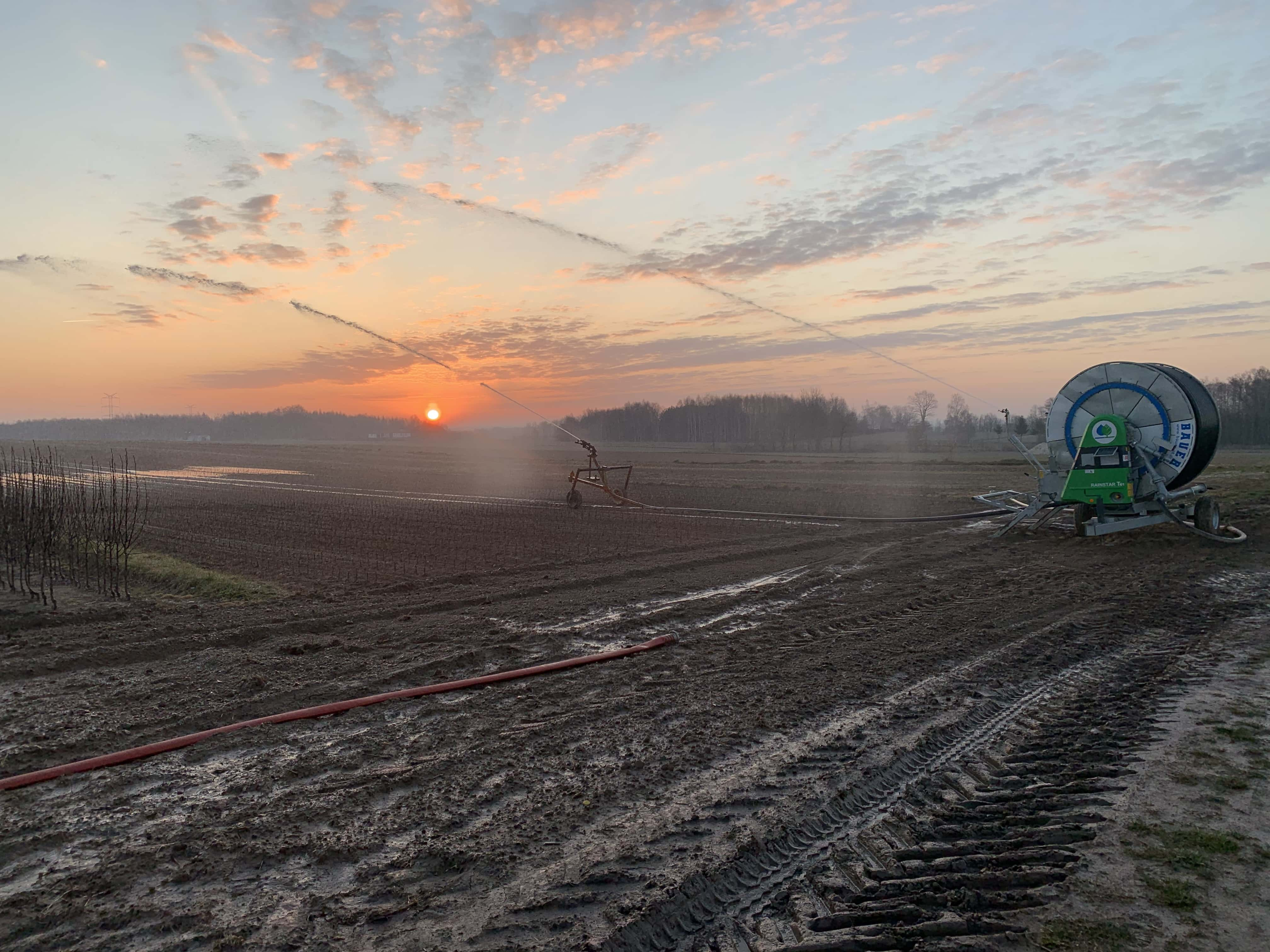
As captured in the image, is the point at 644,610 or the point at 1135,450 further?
the point at 1135,450

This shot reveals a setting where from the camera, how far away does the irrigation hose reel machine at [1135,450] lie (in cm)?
1527

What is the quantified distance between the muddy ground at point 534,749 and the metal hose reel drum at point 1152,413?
14.4 ft

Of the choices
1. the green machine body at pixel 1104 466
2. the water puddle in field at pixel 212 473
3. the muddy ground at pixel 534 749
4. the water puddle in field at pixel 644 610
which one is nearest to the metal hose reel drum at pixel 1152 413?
the green machine body at pixel 1104 466

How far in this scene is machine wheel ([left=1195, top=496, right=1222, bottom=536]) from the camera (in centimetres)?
1536

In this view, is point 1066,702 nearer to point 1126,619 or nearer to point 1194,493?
point 1126,619

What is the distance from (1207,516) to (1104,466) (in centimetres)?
223

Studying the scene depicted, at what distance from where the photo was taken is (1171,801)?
15.3ft

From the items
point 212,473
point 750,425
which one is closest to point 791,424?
point 750,425

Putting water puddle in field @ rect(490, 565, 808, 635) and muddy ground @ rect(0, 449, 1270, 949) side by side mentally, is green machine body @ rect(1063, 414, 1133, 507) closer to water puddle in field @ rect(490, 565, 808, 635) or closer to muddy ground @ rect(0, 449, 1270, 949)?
muddy ground @ rect(0, 449, 1270, 949)

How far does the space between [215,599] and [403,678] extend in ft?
18.4

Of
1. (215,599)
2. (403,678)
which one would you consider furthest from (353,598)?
(403,678)

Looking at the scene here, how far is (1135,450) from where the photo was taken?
51.1ft

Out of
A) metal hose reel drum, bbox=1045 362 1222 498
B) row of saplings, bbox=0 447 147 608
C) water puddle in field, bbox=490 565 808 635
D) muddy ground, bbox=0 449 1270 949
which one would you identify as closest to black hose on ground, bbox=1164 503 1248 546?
metal hose reel drum, bbox=1045 362 1222 498

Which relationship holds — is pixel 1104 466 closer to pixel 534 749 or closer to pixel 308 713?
pixel 534 749
